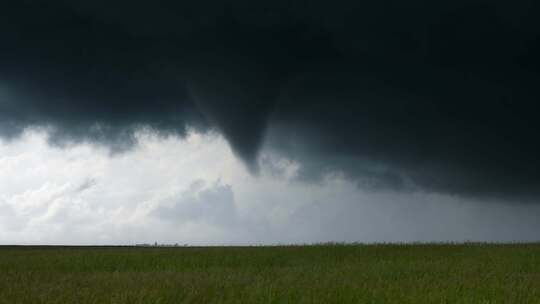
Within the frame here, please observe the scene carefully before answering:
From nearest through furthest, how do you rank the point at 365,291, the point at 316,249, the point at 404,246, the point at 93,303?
1. the point at 93,303
2. the point at 365,291
3. the point at 316,249
4. the point at 404,246

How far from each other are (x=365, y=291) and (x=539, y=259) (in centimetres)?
1357

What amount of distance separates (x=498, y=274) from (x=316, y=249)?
10.5 meters

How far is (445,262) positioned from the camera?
2161 centimetres

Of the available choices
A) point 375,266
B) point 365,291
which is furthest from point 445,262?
point 365,291

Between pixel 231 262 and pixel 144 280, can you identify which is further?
pixel 231 262

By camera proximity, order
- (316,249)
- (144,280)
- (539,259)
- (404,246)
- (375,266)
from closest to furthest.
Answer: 1. (144,280)
2. (375,266)
3. (539,259)
4. (316,249)
5. (404,246)

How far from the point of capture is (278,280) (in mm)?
14742

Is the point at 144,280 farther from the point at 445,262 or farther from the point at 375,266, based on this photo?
the point at 445,262

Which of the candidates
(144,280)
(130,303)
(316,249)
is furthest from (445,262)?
(130,303)

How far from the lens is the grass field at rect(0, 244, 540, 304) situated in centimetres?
1175

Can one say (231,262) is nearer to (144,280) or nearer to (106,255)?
(106,255)

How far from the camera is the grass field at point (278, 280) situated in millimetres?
11750

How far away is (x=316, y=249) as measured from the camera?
1069 inches

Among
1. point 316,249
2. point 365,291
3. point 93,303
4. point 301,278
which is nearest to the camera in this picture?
point 93,303
